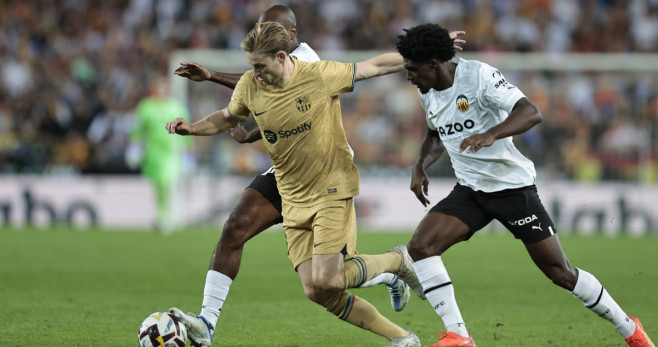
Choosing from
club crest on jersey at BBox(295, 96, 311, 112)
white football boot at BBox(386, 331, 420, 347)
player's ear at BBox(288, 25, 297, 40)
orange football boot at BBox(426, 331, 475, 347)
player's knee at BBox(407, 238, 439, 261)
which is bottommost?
white football boot at BBox(386, 331, 420, 347)

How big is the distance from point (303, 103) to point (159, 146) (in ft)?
33.8

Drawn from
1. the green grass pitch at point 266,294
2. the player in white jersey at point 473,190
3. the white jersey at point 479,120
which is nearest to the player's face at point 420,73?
the player in white jersey at point 473,190

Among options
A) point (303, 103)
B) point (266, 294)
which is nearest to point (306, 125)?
point (303, 103)

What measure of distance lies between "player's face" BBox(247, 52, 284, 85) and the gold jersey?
0.09 m

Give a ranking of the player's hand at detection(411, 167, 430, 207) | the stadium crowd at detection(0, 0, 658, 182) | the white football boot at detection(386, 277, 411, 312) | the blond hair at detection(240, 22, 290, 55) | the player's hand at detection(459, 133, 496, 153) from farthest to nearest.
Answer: the stadium crowd at detection(0, 0, 658, 182) < the white football boot at detection(386, 277, 411, 312) < the player's hand at detection(411, 167, 430, 207) < the blond hair at detection(240, 22, 290, 55) < the player's hand at detection(459, 133, 496, 153)

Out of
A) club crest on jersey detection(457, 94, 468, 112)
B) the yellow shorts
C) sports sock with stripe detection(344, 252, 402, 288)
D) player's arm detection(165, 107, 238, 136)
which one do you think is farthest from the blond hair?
sports sock with stripe detection(344, 252, 402, 288)

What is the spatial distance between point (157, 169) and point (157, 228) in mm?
1623

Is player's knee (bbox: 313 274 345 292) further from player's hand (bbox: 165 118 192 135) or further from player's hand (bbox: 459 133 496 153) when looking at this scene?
player's hand (bbox: 165 118 192 135)

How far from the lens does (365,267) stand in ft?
19.8

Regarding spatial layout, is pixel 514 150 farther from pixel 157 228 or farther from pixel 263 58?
pixel 157 228

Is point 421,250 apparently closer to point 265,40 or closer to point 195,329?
point 195,329

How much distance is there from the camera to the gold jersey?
19.2 ft

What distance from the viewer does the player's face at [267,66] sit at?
5652mm

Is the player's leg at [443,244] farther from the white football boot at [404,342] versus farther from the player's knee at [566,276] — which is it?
the player's knee at [566,276]
